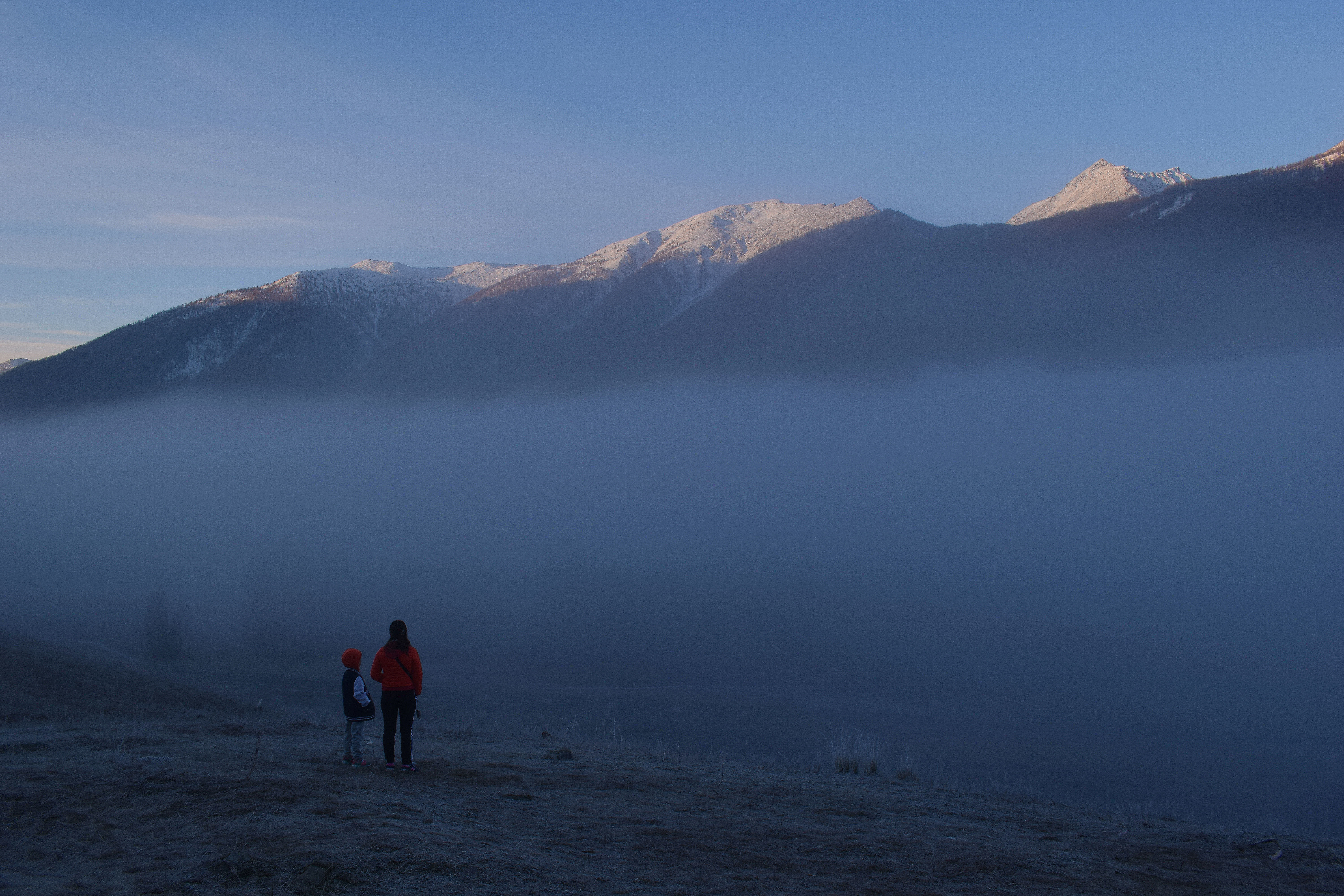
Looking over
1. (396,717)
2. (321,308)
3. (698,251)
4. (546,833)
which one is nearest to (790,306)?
(698,251)

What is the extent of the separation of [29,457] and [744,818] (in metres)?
179

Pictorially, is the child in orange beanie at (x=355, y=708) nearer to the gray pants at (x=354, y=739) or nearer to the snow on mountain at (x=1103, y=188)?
the gray pants at (x=354, y=739)

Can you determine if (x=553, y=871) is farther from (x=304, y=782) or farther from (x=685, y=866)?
(x=304, y=782)

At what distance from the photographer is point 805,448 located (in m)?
105

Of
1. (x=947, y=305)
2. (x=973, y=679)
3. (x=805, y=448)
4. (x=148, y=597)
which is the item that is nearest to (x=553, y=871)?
(x=973, y=679)

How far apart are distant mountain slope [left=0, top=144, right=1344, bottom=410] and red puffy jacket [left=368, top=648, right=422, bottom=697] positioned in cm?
10612

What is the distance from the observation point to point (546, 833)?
7.01m

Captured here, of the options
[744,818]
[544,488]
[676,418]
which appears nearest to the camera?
[744,818]

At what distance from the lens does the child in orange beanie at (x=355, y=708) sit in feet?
29.1

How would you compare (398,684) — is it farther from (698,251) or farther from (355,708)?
(698,251)

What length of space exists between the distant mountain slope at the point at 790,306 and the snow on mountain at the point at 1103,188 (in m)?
39.6

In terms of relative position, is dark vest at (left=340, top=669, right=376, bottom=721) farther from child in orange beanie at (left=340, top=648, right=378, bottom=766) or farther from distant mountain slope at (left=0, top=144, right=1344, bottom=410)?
distant mountain slope at (left=0, top=144, right=1344, bottom=410)

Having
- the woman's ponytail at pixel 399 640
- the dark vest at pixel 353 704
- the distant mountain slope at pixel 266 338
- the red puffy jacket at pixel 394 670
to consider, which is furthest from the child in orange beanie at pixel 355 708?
the distant mountain slope at pixel 266 338

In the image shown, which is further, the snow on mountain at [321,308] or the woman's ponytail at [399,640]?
the snow on mountain at [321,308]
